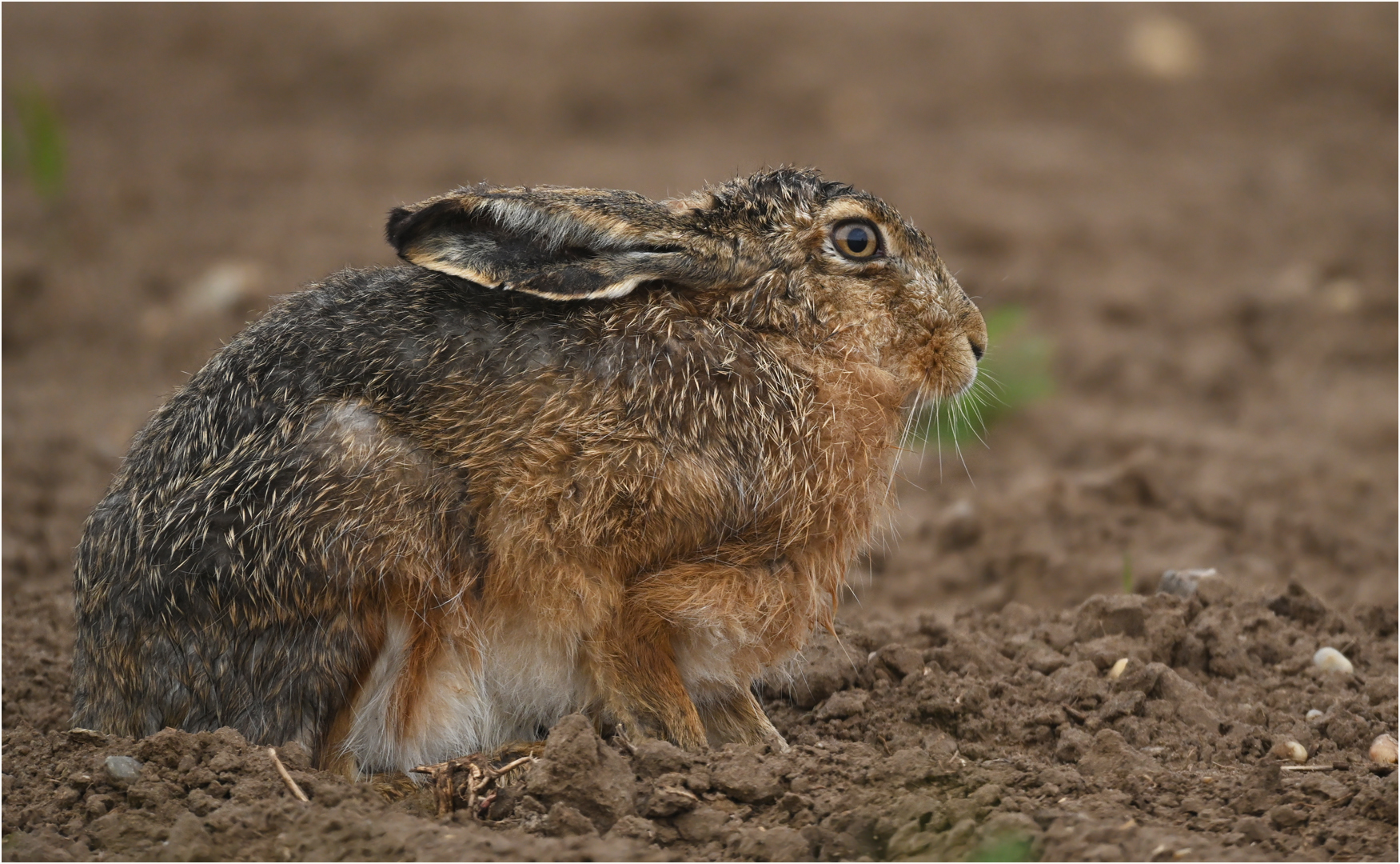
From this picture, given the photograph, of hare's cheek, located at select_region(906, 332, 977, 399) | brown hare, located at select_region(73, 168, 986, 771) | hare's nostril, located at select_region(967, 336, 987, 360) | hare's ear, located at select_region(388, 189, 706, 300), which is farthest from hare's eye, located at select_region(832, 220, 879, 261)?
hare's ear, located at select_region(388, 189, 706, 300)

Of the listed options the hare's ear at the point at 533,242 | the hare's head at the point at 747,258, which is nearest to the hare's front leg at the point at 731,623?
the hare's head at the point at 747,258

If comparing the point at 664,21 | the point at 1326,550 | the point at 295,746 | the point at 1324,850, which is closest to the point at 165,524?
the point at 295,746

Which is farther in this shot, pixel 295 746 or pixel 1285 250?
pixel 1285 250

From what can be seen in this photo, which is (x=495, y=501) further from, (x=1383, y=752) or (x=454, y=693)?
(x=1383, y=752)

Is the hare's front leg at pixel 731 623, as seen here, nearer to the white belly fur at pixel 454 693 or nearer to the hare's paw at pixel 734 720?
the hare's paw at pixel 734 720

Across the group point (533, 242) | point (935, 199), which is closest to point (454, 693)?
point (533, 242)

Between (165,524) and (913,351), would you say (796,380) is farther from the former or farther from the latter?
(165,524)
